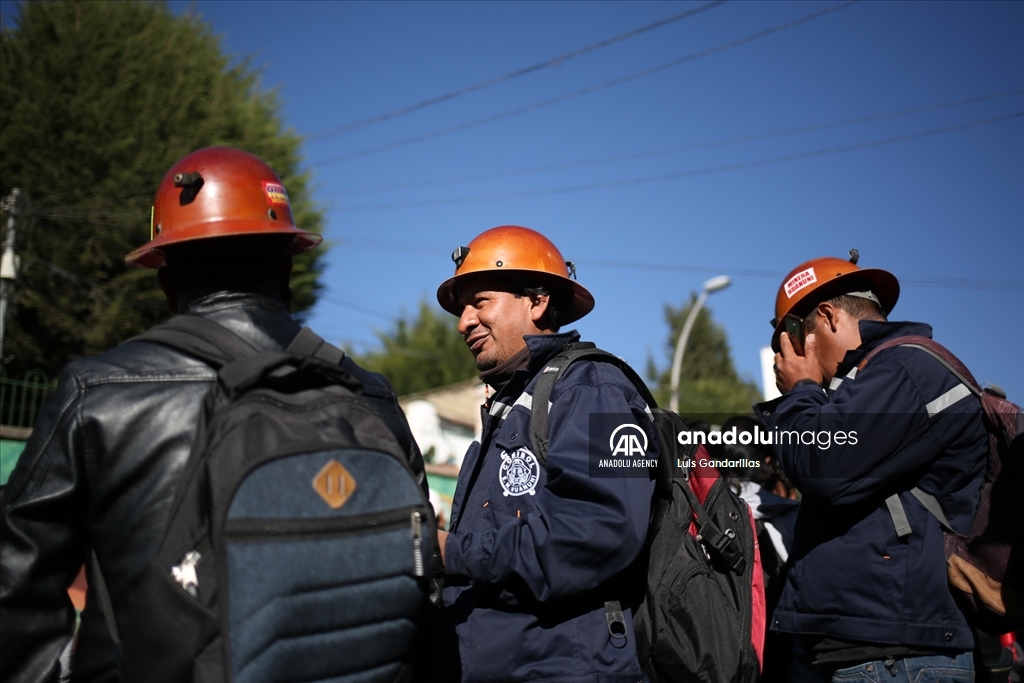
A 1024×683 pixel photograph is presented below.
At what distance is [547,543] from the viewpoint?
8.71 feet

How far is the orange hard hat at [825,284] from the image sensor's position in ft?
13.2

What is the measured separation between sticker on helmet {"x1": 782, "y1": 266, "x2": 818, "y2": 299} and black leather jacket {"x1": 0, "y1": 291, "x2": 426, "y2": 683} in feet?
9.80

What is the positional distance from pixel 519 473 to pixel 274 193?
124 centimetres

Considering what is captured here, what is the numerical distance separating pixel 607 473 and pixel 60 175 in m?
13.7

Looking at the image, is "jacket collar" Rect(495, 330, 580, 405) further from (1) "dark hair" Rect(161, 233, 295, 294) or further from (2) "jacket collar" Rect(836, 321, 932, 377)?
(2) "jacket collar" Rect(836, 321, 932, 377)

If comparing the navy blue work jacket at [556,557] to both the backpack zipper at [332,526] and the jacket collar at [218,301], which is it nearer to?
the backpack zipper at [332,526]

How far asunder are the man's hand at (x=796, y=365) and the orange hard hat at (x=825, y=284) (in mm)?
117

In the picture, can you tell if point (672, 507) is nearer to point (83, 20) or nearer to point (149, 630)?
point (149, 630)

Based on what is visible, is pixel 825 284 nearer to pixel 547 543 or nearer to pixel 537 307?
pixel 537 307

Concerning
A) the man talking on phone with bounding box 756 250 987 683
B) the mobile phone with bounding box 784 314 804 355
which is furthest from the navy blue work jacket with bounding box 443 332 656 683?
the mobile phone with bounding box 784 314 804 355

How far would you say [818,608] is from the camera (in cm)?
334

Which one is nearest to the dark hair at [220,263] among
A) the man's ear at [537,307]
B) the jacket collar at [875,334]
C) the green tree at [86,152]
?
the man's ear at [537,307]

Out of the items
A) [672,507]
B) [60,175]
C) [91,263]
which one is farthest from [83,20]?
[672,507]

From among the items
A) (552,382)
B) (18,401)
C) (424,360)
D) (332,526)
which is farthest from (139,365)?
(424,360)
